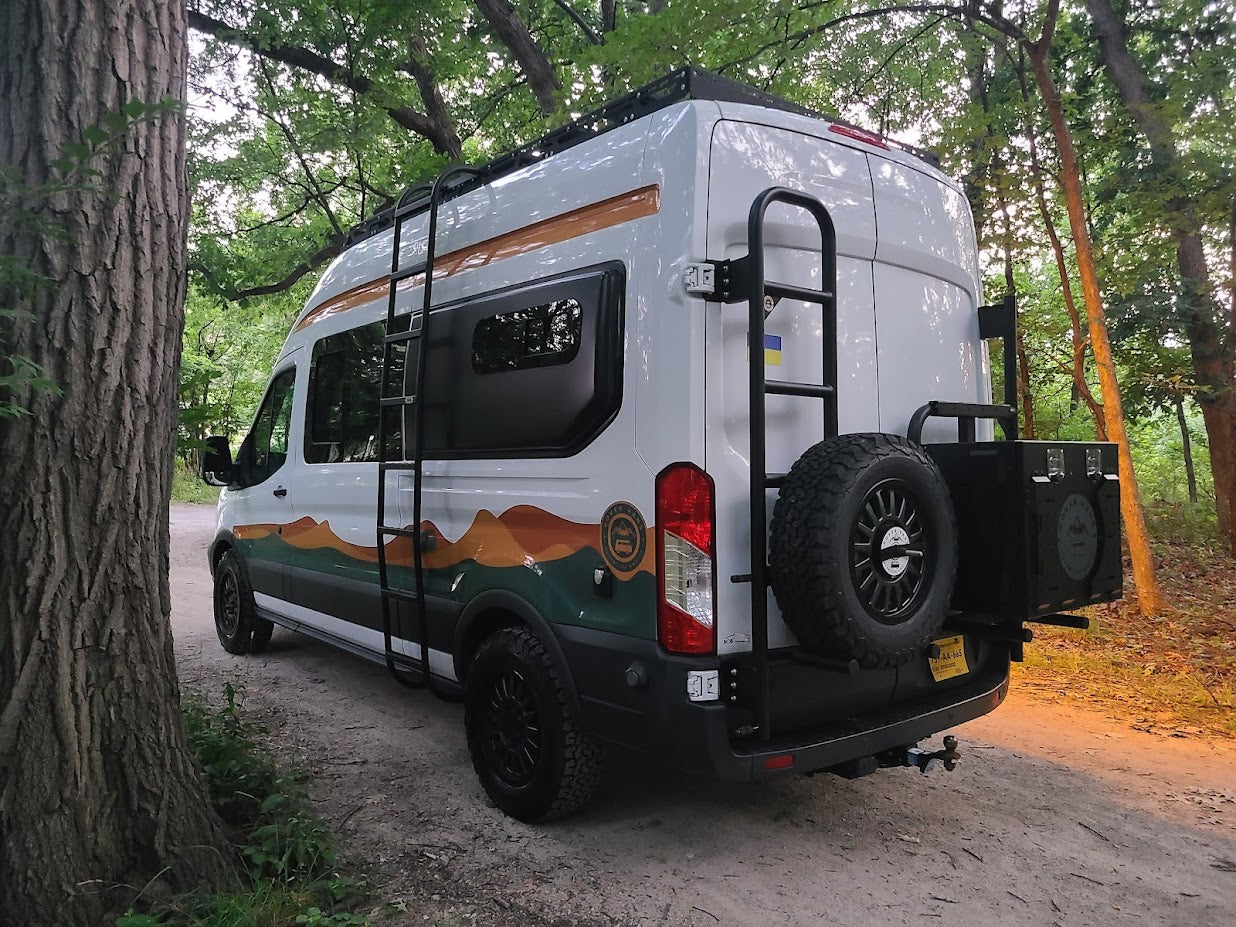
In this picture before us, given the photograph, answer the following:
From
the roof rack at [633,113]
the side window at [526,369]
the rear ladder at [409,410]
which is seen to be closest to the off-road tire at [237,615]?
the rear ladder at [409,410]

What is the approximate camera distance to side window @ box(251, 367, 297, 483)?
19.4ft

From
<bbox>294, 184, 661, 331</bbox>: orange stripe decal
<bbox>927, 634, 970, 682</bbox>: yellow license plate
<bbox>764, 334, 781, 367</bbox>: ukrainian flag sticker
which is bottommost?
<bbox>927, 634, 970, 682</bbox>: yellow license plate

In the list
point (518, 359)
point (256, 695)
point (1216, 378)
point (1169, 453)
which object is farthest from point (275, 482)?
point (1169, 453)

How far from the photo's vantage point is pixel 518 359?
3754 mm

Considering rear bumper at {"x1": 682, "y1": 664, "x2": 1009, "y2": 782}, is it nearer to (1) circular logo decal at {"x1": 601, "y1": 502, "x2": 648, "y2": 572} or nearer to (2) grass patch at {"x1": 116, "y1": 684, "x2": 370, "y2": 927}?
(1) circular logo decal at {"x1": 601, "y1": 502, "x2": 648, "y2": 572}

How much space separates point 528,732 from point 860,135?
282 cm

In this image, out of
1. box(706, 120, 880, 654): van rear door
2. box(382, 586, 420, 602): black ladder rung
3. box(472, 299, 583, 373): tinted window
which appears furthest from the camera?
box(382, 586, 420, 602): black ladder rung

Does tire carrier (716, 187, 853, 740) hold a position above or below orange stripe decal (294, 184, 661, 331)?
below

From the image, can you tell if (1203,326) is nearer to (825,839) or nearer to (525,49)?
(525,49)

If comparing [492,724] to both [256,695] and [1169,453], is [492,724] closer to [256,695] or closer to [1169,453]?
[256,695]

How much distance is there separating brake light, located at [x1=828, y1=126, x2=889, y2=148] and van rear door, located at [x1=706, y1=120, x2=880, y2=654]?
0.09 meters

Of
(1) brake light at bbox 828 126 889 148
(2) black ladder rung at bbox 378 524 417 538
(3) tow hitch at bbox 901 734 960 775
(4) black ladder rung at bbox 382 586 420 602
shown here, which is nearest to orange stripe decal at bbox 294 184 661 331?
(1) brake light at bbox 828 126 889 148

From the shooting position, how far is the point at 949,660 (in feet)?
11.7

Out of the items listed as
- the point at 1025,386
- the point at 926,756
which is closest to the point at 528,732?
the point at 926,756
